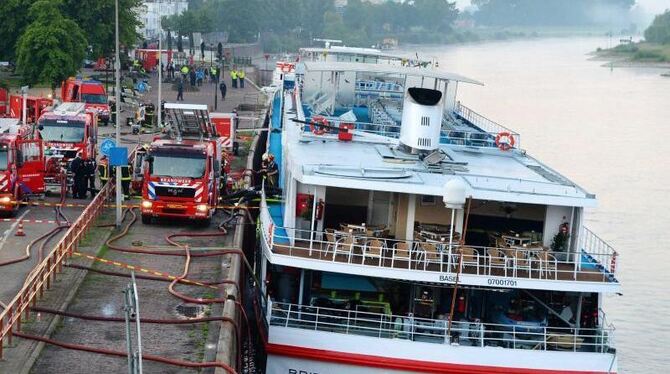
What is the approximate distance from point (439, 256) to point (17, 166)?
41.8 feet

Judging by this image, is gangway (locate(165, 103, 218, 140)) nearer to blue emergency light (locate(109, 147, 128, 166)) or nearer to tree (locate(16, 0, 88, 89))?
blue emergency light (locate(109, 147, 128, 166))

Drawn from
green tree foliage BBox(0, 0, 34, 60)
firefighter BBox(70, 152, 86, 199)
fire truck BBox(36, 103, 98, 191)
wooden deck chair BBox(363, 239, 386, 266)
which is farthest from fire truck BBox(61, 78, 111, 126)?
wooden deck chair BBox(363, 239, 386, 266)

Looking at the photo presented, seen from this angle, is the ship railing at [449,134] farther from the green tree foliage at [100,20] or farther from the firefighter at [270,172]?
the green tree foliage at [100,20]

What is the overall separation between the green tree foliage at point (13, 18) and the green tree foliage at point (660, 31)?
12792 centimetres

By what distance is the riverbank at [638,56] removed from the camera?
154m

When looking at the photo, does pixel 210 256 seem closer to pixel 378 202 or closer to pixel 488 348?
pixel 378 202

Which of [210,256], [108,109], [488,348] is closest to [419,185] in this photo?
[488,348]

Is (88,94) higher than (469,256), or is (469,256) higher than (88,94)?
(469,256)

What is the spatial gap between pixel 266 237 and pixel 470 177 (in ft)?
13.1

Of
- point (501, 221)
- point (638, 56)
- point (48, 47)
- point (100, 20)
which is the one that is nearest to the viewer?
point (501, 221)

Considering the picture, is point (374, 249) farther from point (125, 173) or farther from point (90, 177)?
point (90, 177)

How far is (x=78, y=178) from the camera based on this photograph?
105ft

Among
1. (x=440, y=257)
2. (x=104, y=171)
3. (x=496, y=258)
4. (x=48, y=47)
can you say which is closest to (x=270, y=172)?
(x=104, y=171)

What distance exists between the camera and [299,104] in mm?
34031
